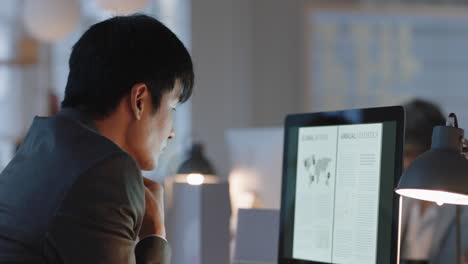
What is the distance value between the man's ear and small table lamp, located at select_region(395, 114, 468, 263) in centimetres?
49

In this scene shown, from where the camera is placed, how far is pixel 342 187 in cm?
147

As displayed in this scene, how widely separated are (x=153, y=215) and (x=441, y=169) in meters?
0.57

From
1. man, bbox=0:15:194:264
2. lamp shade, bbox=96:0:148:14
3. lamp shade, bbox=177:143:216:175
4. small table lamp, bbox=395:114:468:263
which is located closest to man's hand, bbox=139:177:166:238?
man, bbox=0:15:194:264

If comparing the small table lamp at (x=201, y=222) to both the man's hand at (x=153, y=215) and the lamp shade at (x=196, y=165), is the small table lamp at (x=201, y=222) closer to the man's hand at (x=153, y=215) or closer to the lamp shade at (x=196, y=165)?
the man's hand at (x=153, y=215)

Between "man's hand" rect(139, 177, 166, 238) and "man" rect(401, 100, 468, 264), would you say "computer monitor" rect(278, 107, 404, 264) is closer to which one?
"man's hand" rect(139, 177, 166, 238)

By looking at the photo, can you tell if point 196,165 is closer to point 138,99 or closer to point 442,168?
point 138,99

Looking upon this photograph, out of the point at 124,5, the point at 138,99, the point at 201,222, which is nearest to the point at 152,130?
the point at 138,99

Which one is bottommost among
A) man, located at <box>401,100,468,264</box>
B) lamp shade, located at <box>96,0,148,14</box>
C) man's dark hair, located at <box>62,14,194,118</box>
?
man, located at <box>401,100,468,264</box>

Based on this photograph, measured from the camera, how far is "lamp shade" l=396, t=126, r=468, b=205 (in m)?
1.19

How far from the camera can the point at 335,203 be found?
4.88 feet

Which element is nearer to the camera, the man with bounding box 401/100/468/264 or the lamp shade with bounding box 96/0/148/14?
the man with bounding box 401/100/468/264

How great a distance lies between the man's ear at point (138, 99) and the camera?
1.26 meters

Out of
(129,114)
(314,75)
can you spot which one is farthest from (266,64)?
(129,114)

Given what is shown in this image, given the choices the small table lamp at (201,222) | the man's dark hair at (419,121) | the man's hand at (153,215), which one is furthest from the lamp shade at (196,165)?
the man's hand at (153,215)
